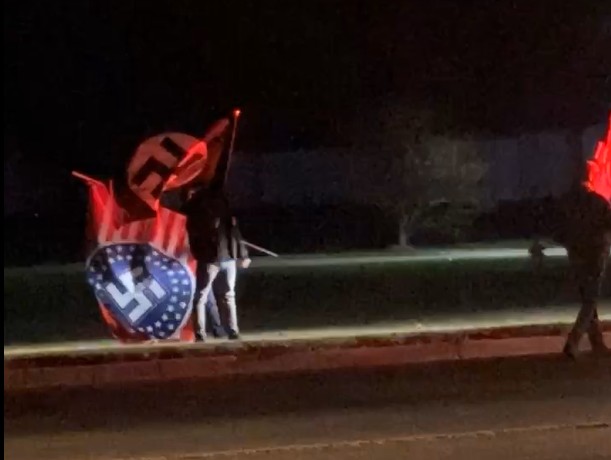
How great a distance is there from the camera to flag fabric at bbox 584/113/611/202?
41.1ft

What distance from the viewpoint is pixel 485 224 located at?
29703 mm

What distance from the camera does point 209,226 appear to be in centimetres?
1248

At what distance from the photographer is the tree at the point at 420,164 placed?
29.4m

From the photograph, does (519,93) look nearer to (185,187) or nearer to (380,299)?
(380,299)

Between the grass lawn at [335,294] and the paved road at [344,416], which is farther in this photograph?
the grass lawn at [335,294]

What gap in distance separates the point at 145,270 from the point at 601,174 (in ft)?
15.6

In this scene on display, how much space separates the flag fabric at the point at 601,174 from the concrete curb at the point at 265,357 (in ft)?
4.83

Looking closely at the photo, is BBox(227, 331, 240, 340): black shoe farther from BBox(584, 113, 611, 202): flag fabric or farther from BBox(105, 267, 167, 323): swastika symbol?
BBox(584, 113, 611, 202): flag fabric

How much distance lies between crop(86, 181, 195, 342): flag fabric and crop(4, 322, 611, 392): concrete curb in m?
0.44

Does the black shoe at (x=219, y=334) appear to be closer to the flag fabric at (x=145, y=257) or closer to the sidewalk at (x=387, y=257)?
the flag fabric at (x=145, y=257)

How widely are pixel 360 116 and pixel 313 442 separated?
21.4 metres

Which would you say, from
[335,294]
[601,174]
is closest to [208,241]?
[601,174]

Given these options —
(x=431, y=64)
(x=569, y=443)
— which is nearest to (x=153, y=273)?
(x=569, y=443)

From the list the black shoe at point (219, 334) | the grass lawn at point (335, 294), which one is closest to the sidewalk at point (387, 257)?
the grass lawn at point (335, 294)
